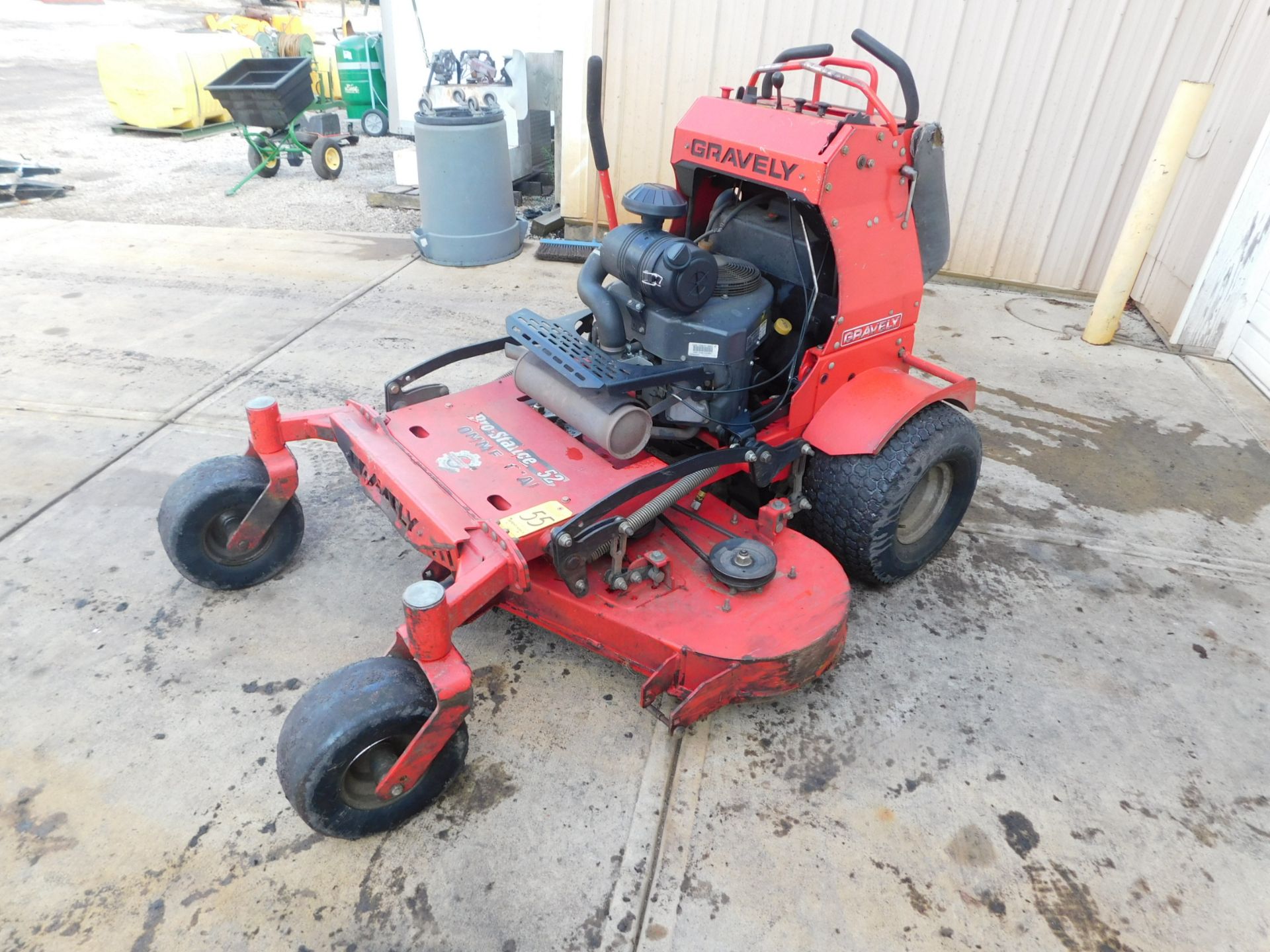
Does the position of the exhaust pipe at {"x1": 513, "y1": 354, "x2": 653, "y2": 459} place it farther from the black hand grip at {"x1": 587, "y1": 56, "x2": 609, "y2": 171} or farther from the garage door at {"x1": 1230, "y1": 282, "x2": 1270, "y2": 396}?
the garage door at {"x1": 1230, "y1": 282, "x2": 1270, "y2": 396}

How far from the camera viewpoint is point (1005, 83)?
559cm

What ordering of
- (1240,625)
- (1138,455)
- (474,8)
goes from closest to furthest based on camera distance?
1. (1240,625)
2. (1138,455)
3. (474,8)

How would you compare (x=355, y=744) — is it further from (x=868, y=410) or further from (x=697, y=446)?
(x=868, y=410)

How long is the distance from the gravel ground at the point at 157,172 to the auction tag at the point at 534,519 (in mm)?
5301

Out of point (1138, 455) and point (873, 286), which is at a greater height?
point (873, 286)

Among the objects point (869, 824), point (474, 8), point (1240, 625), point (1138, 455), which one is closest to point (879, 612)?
point (869, 824)

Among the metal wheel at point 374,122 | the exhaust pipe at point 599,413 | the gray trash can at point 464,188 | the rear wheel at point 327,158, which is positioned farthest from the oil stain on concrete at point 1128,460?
the metal wheel at point 374,122

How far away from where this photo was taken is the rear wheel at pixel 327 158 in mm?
7832

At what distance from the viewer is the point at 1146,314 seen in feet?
19.2

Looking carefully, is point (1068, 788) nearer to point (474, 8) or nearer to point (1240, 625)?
point (1240, 625)

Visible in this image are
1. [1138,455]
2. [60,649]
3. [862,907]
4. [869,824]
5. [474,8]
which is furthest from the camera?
[474,8]

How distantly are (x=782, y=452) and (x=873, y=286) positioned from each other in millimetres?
645

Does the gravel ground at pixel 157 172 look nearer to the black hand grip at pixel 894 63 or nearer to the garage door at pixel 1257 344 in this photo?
the black hand grip at pixel 894 63

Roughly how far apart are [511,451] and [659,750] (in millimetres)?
1030
